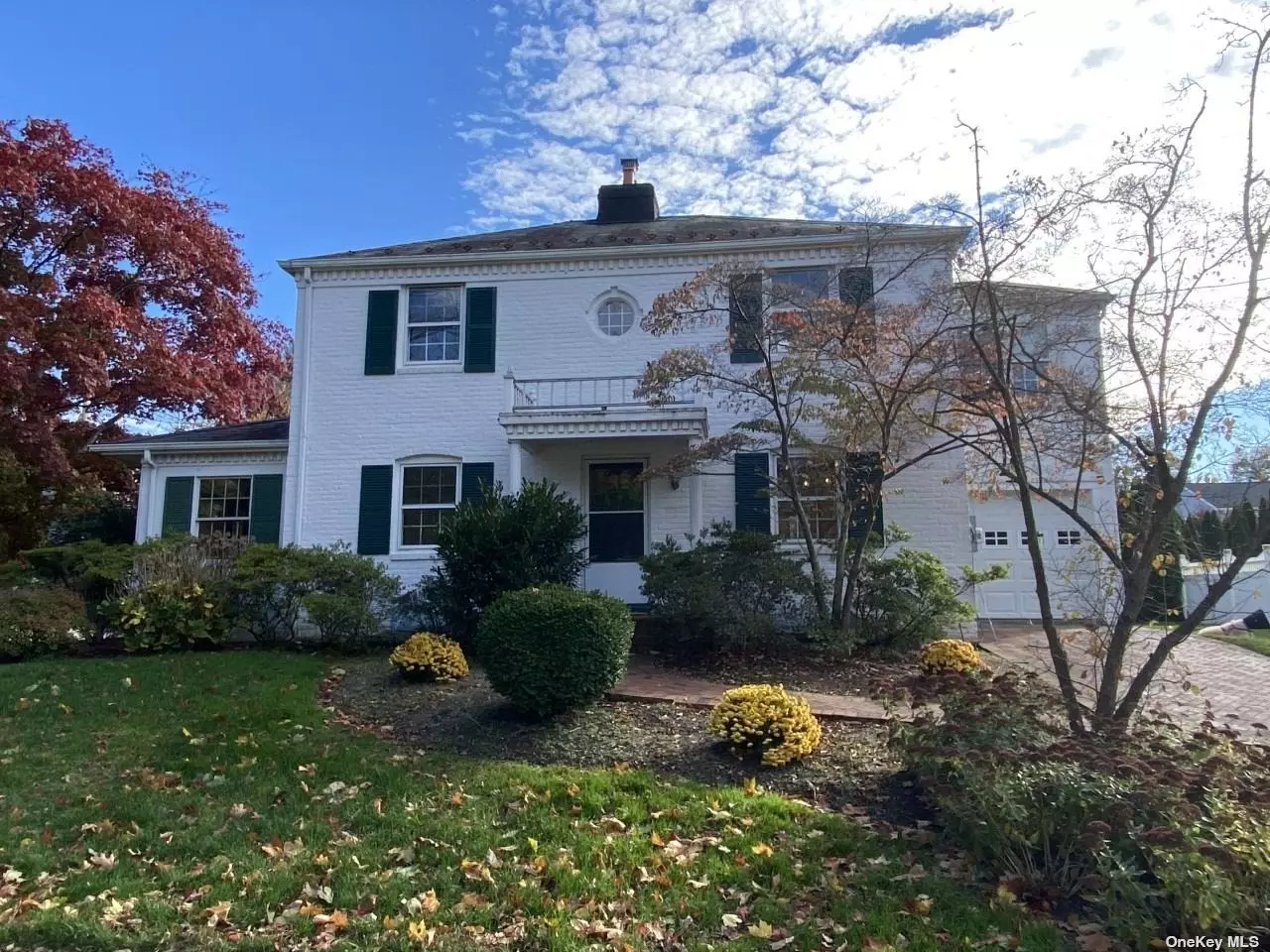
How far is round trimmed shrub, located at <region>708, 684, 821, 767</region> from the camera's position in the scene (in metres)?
5.60

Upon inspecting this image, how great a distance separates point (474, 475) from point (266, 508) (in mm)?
3531

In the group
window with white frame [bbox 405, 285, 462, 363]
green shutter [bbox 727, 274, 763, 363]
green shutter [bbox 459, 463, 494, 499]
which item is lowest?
green shutter [bbox 459, 463, 494, 499]

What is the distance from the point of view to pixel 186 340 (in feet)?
55.9

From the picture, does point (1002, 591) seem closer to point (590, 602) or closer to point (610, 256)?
point (610, 256)

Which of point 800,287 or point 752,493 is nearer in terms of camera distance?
point 800,287

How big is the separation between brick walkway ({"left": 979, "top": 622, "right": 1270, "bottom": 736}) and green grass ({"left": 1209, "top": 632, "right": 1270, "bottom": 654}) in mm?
156

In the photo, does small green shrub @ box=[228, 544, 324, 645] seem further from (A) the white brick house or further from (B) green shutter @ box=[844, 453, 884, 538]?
(B) green shutter @ box=[844, 453, 884, 538]

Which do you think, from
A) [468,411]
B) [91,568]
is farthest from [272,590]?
[468,411]

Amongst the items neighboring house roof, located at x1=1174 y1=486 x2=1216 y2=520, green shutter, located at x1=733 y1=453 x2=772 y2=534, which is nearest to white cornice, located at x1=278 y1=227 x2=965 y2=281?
green shutter, located at x1=733 y1=453 x2=772 y2=534

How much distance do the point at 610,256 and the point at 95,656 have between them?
358 inches

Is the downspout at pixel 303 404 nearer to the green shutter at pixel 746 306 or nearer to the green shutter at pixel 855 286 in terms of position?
the green shutter at pixel 746 306

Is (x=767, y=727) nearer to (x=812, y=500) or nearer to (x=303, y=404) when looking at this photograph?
(x=812, y=500)

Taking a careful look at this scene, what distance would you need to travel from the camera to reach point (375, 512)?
1299 centimetres
